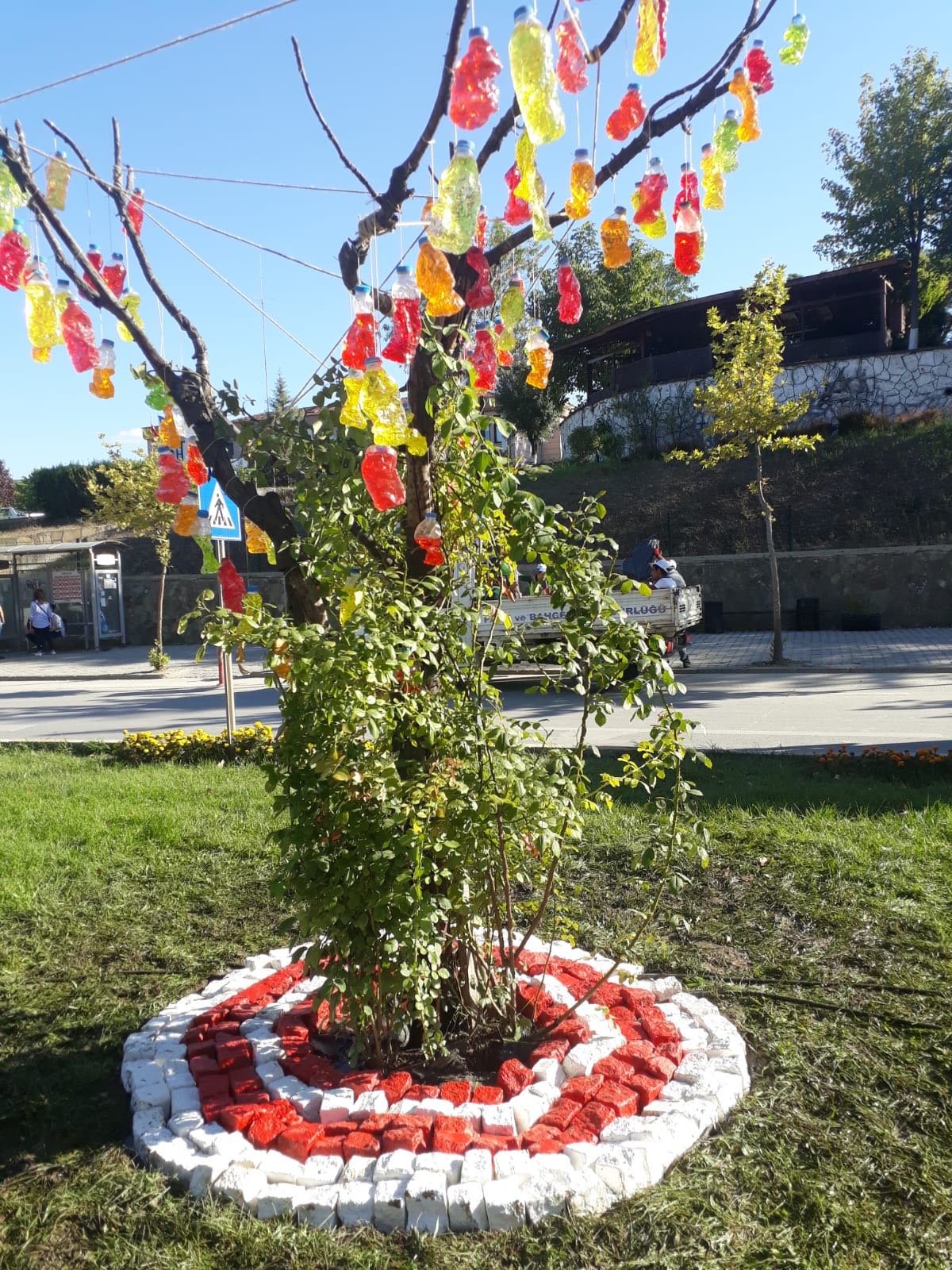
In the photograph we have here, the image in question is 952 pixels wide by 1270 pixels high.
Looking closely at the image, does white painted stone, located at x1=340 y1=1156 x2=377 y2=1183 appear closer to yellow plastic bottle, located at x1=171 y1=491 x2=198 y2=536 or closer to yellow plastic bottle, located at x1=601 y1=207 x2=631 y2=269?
yellow plastic bottle, located at x1=171 y1=491 x2=198 y2=536

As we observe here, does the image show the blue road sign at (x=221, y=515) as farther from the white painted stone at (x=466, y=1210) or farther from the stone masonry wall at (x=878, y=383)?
the stone masonry wall at (x=878, y=383)

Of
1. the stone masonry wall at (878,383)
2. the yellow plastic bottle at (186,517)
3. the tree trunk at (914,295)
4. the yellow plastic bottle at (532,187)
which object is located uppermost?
the tree trunk at (914,295)

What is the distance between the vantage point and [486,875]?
3234 mm

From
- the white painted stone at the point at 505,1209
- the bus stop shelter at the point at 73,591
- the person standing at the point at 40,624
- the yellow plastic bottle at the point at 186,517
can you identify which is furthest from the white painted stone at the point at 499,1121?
the bus stop shelter at the point at 73,591

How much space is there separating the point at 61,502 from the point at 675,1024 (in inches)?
1758

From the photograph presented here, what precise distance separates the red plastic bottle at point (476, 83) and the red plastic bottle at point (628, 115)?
2.21 feet

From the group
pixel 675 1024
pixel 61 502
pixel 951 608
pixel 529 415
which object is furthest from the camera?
pixel 61 502

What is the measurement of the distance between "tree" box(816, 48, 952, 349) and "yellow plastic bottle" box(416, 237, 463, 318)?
3141cm

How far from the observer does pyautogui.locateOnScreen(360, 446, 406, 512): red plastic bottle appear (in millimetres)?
2680

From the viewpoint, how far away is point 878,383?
88.4ft

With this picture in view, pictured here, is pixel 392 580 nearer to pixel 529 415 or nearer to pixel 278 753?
pixel 278 753

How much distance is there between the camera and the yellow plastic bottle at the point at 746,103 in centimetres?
329

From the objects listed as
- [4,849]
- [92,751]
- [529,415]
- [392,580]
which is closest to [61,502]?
[529,415]

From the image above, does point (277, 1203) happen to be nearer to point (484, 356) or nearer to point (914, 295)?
point (484, 356)
